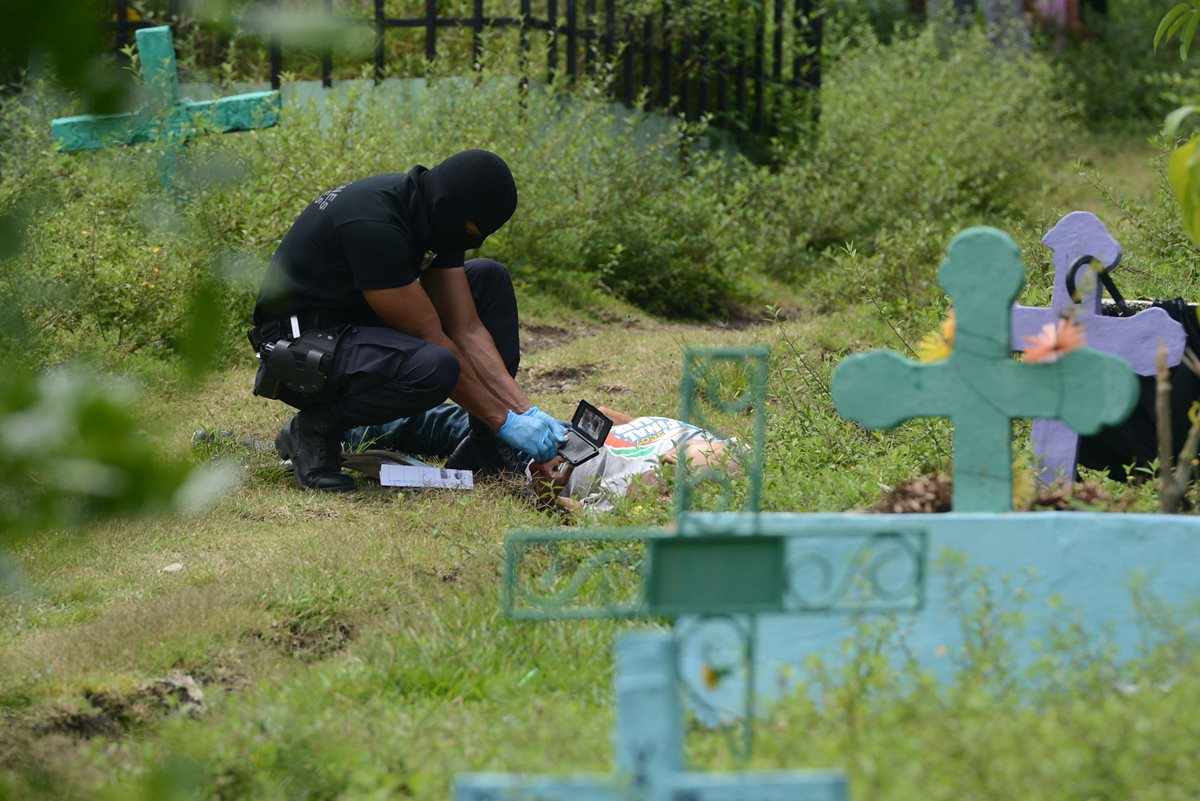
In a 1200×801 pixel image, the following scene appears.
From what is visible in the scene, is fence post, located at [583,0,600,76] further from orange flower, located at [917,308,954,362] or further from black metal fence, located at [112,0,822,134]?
orange flower, located at [917,308,954,362]

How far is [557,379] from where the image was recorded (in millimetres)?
6867

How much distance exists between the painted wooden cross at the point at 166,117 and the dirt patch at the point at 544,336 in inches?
69.7

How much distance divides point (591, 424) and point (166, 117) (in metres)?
3.68

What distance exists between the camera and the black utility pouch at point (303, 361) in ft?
16.6

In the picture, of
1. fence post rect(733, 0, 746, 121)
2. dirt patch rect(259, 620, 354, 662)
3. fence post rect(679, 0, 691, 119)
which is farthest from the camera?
fence post rect(733, 0, 746, 121)

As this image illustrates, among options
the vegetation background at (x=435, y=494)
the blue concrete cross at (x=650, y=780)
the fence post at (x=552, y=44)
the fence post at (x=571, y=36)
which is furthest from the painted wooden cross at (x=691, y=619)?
the fence post at (x=571, y=36)

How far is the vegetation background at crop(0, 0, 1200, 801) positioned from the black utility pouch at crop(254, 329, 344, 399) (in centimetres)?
38

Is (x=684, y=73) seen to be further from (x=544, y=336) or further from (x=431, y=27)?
(x=544, y=336)

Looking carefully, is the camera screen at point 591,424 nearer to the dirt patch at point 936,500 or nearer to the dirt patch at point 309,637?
the dirt patch at point 309,637

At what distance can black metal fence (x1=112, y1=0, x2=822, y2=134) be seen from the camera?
9.16 metres

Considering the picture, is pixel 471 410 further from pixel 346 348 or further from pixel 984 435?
pixel 984 435

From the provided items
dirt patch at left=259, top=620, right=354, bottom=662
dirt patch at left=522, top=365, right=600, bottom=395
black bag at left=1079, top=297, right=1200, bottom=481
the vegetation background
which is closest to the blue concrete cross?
the vegetation background

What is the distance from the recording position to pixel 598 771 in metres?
2.14

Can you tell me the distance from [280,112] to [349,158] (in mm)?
759
